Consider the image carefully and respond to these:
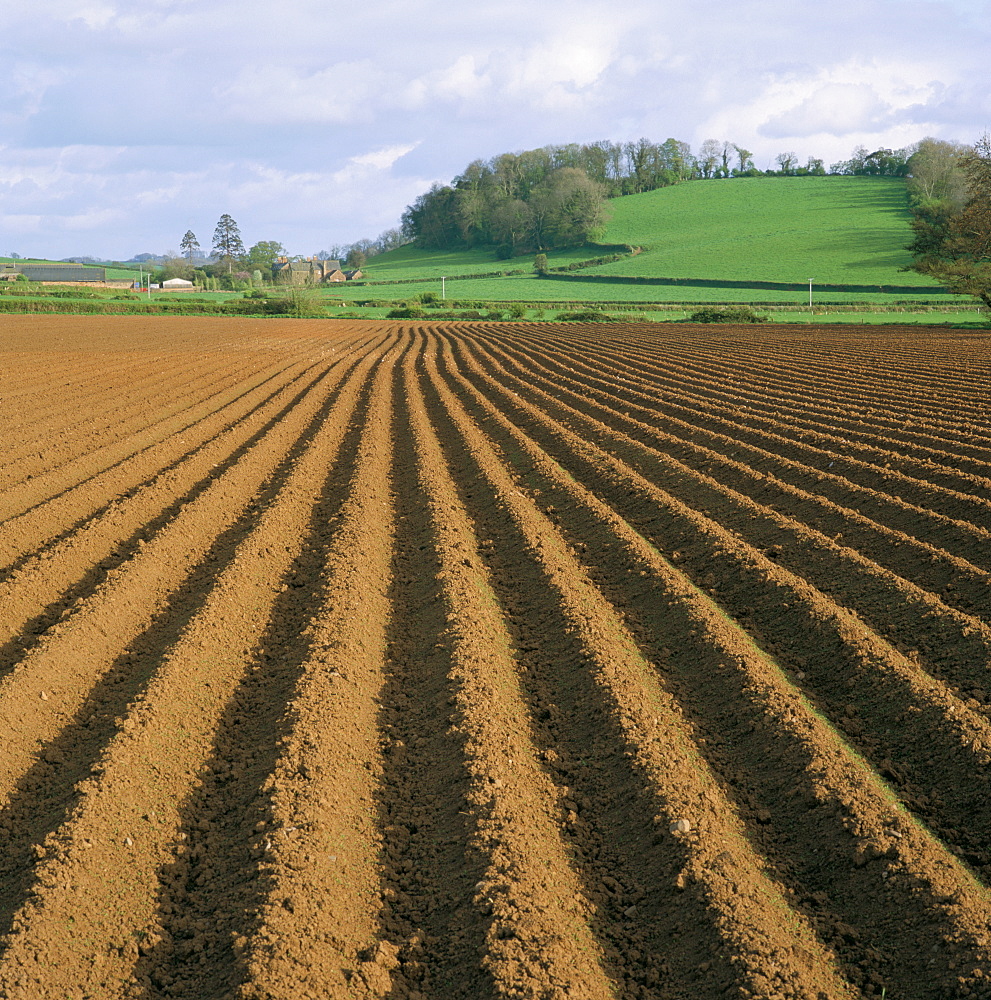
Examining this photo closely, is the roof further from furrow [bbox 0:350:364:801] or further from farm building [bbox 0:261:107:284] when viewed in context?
furrow [bbox 0:350:364:801]

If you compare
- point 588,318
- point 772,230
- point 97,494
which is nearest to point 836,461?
point 97,494

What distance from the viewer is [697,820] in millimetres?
4246

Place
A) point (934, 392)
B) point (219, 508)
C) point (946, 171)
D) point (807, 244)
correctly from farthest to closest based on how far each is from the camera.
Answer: point (946, 171) → point (807, 244) → point (934, 392) → point (219, 508)

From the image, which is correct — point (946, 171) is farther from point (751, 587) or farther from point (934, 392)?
point (751, 587)

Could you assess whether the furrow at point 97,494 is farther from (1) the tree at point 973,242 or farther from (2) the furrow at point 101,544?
(1) the tree at point 973,242

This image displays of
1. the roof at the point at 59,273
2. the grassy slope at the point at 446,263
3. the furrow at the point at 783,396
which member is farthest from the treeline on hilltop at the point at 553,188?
the furrow at the point at 783,396

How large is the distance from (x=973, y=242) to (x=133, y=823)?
44901 millimetres

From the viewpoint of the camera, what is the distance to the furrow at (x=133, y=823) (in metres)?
3.40

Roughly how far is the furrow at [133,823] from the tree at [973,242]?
42.1m

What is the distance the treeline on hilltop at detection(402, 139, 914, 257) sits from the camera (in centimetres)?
11394

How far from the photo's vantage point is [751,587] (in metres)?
7.49

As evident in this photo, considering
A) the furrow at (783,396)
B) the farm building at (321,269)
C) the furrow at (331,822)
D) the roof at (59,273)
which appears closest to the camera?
the furrow at (331,822)

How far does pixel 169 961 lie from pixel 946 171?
11839cm

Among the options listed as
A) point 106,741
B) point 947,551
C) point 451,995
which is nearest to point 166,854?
point 106,741
